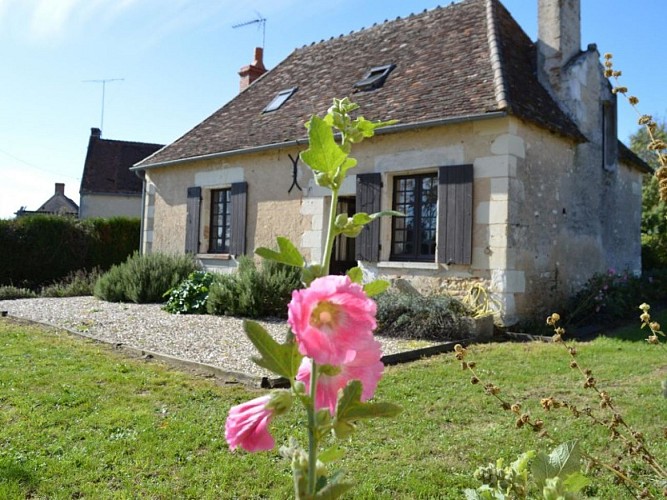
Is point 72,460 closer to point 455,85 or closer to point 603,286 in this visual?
point 455,85

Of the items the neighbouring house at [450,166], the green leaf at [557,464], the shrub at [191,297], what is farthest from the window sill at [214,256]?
the green leaf at [557,464]

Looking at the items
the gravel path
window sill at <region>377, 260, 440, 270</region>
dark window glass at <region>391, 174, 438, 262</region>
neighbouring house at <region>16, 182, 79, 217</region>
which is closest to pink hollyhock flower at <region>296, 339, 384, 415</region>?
the gravel path

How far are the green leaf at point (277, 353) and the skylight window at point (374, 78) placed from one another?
33.6ft

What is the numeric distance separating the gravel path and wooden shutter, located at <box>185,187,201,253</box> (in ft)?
7.70

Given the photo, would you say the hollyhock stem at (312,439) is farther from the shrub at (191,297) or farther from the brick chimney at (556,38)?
the brick chimney at (556,38)

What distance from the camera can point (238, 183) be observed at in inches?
458

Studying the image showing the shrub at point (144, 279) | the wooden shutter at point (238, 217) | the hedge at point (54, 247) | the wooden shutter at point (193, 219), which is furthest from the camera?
the hedge at point (54, 247)

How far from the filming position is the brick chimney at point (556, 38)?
955 cm

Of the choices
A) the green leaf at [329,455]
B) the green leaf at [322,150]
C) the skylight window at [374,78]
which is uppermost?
the skylight window at [374,78]

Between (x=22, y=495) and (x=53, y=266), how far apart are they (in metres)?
14.0

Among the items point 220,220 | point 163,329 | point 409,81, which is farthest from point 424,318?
point 220,220

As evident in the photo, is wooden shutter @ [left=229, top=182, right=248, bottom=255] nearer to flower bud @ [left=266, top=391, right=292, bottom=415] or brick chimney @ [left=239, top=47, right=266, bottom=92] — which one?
brick chimney @ [left=239, top=47, right=266, bottom=92]

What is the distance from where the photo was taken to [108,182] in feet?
84.0

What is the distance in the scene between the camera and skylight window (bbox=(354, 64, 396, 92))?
417 inches
